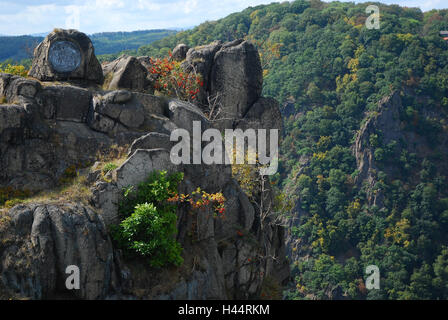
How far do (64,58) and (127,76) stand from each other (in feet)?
6.21

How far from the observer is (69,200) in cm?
1123

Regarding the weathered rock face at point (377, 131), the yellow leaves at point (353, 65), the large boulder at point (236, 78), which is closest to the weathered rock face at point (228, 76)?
the large boulder at point (236, 78)

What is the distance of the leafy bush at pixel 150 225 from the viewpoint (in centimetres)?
1120

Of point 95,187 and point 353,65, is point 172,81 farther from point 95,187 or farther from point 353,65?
point 353,65

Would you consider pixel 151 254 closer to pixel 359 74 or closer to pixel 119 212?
pixel 119 212

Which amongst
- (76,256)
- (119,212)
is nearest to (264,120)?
(119,212)

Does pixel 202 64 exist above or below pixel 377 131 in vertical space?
above

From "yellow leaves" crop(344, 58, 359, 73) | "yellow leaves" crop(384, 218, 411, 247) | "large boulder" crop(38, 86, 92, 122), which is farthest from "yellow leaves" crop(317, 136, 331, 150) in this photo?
"large boulder" crop(38, 86, 92, 122)

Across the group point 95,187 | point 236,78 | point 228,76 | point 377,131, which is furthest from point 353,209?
point 95,187

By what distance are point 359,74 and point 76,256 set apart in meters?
85.4

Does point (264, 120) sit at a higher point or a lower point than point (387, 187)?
higher

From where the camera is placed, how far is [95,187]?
11586mm

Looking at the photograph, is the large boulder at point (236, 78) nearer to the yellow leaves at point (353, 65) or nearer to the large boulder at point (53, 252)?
the large boulder at point (53, 252)

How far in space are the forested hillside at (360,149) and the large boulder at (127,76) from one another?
43179 mm
